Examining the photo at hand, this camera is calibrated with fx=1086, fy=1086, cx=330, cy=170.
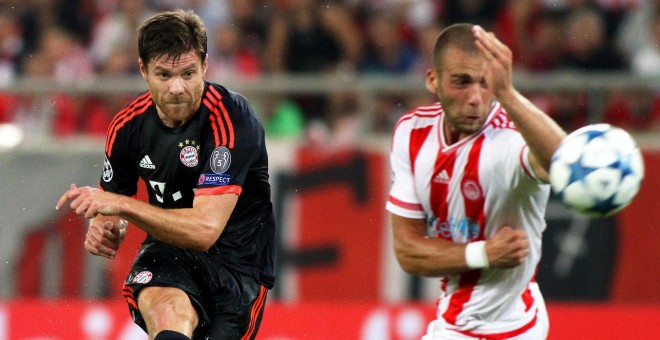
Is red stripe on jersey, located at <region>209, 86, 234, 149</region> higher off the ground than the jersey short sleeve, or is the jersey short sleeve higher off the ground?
red stripe on jersey, located at <region>209, 86, 234, 149</region>

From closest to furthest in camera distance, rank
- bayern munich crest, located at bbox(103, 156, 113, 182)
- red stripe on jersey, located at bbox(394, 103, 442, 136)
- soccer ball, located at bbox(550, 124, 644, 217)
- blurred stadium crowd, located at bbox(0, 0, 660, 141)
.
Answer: soccer ball, located at bbox(550, 124, 644, 217), red stripe on jersey, located at bbox(394, 103, 442, 136), bayern munich crest, located at bbox(103, 156, 113, 182), blurred stadium crowd, located at bbox(0, 0, 660, 141)

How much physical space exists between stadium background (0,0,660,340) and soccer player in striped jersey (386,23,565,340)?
299 centimetres

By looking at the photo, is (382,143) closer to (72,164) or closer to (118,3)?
(72,164)

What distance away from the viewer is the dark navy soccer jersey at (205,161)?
5.15 meters

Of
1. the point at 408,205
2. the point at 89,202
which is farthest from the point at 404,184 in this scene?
the point at 89,202

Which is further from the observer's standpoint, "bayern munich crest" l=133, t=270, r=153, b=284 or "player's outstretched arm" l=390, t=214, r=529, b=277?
"bayern munich crest" l=133, t=270, r=153, b=284

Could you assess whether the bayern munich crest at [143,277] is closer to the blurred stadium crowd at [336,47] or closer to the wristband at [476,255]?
the wristband at [476,255]

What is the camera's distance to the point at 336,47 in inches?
388

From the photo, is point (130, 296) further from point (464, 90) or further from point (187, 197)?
point (464, 90)

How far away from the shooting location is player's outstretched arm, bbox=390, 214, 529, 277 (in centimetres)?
487

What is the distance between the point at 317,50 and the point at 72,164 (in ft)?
Result: 7.88

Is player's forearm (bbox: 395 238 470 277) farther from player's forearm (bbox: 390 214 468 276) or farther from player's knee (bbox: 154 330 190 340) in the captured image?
player's knee (bbox: 154 330 190 340)

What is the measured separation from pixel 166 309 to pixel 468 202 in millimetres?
1482

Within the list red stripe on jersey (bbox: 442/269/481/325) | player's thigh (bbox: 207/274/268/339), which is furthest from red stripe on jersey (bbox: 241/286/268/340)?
red stripe on jersey (bbox: 442/269/481/325)
